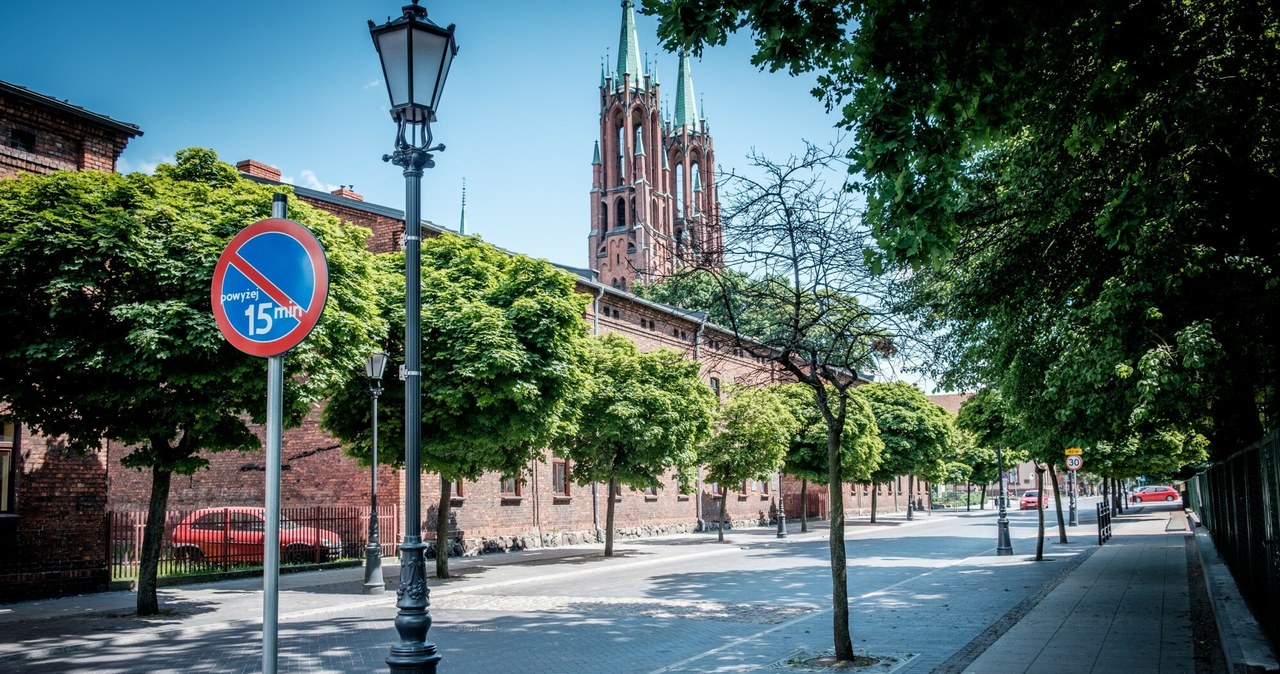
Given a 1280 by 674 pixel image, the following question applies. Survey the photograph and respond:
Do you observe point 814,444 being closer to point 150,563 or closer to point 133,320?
point 150,563

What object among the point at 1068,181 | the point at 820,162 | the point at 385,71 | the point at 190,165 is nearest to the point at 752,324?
the point at 820,162

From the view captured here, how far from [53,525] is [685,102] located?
85998 millimetres

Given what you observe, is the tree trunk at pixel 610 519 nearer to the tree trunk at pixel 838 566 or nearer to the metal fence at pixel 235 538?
the metal fence at pixel 235 538

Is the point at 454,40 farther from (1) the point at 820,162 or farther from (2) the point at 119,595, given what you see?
(2) the point at 119,595

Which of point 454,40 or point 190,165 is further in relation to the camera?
point 190,165

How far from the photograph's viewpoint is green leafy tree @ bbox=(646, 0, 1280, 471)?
5.80 m

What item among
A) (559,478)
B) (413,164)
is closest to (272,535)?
(413,164)

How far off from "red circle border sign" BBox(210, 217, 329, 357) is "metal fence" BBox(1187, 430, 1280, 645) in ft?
22.5

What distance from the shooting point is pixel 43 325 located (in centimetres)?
1277

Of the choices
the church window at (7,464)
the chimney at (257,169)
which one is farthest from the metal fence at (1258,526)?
the chimney at (257,169)

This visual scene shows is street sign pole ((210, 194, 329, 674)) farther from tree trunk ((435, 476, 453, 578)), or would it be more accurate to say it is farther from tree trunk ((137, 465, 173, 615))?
tree trunk ((435, 476, 453, 578))

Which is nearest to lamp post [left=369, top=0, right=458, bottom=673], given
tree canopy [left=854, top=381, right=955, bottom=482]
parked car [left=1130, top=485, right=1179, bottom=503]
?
tree canopy [left=854, top=381, right=955, bottom=482]

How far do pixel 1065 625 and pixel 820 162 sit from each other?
661 cm

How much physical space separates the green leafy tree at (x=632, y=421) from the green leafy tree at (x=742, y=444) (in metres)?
6.68
